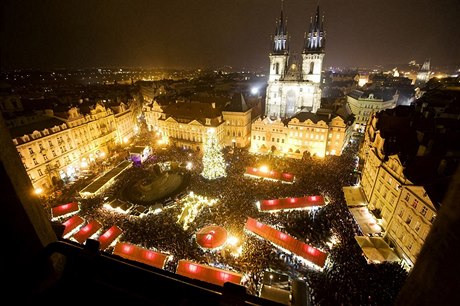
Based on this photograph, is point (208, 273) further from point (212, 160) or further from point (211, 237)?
point (212, 160)

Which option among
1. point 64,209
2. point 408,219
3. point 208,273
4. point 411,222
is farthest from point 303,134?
point 64,209

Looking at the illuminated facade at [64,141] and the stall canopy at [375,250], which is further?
the illuminated facade at [64,141]

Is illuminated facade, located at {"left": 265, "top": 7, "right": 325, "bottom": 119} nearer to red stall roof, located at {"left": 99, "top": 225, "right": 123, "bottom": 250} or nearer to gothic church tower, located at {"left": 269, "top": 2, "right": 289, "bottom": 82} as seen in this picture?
gothic church tower, located at {"left": 269, "top": 2, "right": 289, "bottom": 82}

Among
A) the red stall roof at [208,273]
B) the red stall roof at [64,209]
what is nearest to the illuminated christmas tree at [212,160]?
the red stall roof at [208,273]

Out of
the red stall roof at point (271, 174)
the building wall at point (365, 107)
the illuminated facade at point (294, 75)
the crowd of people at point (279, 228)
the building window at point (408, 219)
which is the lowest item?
the crowd of people at point (279, 228)

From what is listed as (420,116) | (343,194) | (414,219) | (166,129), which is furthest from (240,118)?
(414,219)

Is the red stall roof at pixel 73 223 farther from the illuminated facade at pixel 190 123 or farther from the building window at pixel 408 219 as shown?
the building window at pixel 408 219

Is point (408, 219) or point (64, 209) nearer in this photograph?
point (408, 219)

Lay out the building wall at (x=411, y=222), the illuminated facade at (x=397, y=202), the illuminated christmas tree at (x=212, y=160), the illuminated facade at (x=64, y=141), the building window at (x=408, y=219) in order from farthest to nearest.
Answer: the illuminated christmas tree at (x=212, y=160), the illuminated facade at (x=64, y=141), the building window at (x=408, y=219), the illuminated facade at (x=397, y=202), the building wall at (x=411, y=222)
